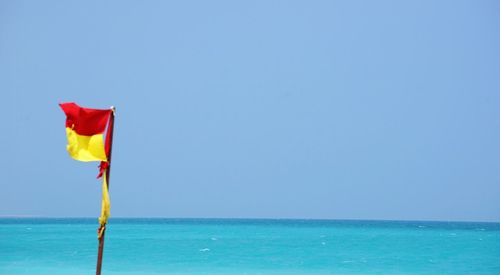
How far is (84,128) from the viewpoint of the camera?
24.1 feet

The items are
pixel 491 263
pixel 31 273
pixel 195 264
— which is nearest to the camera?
pixel 31 273

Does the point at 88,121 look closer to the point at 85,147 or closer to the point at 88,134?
the point at 88,134

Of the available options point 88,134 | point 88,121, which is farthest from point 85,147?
point 88,121

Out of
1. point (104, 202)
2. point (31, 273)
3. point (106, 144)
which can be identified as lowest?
point (31, 273)

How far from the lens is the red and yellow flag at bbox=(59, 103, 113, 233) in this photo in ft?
23.9

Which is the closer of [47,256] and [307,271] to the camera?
[307,271]

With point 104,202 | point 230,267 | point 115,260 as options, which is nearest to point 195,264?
point 230,267

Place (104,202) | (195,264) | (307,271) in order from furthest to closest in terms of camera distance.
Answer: (195,264), (307,271), (104,202)

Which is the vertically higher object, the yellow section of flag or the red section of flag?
the red section of flag

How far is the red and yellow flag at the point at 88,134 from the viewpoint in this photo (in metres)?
7.27

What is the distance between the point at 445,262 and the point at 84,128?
1949 centimetres

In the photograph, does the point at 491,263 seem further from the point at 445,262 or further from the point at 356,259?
the point at 356,259

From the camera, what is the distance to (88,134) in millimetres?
7332

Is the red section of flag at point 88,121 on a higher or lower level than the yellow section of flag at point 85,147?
higher
